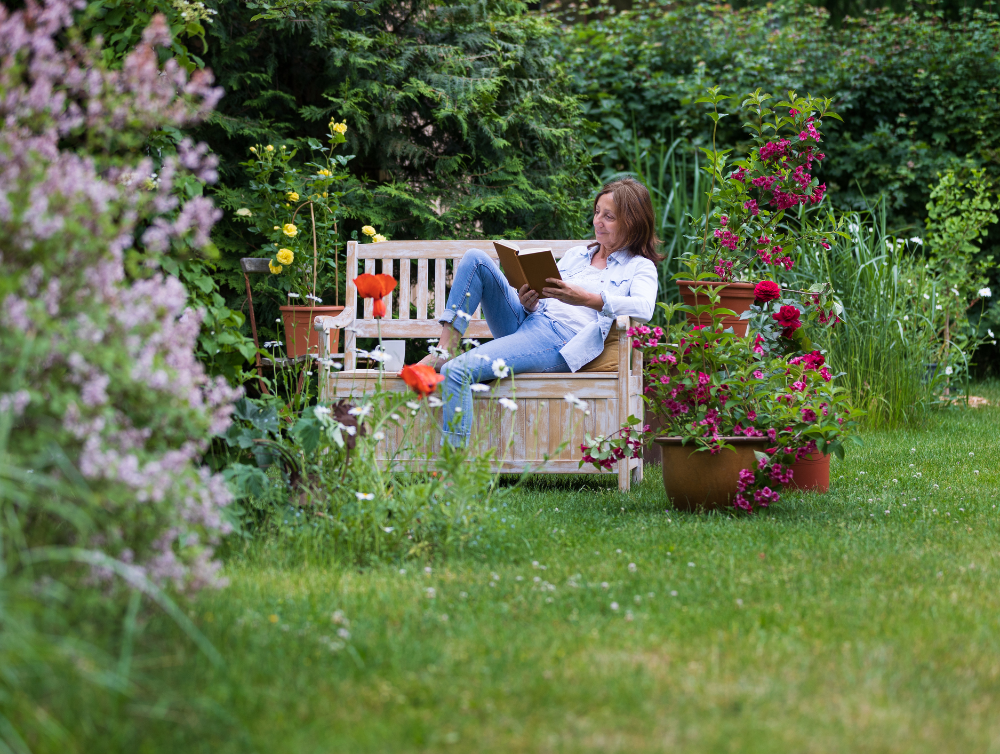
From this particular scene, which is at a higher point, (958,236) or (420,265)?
(958,236)

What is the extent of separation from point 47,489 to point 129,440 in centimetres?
36

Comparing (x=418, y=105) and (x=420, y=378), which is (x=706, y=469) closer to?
(x=420, y=378)

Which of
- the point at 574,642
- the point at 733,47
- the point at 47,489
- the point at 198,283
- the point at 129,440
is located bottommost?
the point at 574,642

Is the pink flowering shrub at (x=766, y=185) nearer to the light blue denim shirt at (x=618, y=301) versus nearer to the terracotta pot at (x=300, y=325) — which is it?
the light blue denim shirt at (x=618, y=301)

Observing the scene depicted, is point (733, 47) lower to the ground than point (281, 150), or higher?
higher

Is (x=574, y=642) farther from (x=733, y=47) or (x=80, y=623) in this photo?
(x=733, y=47)

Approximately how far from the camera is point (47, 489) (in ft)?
5.67

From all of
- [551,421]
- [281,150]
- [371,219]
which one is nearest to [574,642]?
[551,421]

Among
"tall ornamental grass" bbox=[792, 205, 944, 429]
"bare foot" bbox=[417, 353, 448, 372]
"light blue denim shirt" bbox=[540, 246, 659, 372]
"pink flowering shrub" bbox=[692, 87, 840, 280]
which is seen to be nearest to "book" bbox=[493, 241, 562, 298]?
"light blue denim shirt" bbox=[540, 246, 659, 372]

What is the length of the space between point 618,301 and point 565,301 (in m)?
0.22

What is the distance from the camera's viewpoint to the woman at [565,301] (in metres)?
3.56

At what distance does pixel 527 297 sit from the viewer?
3863 mm

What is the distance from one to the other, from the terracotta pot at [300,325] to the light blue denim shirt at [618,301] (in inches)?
39.1

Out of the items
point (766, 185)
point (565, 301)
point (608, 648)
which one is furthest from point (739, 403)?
point (608, 648)
